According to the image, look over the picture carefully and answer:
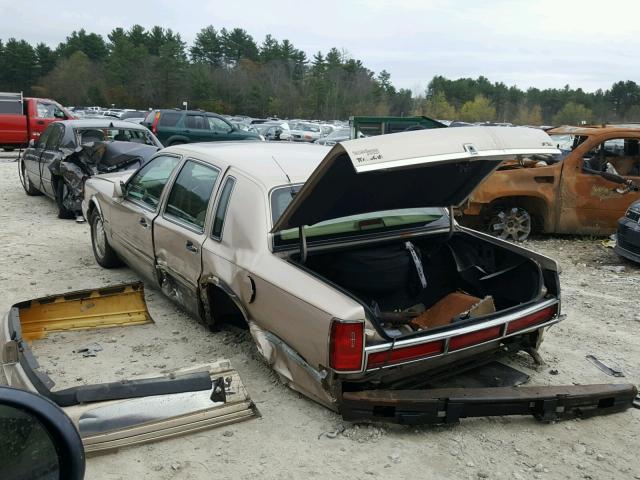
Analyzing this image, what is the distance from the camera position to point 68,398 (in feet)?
8.96

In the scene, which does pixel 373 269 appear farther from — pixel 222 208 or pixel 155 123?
pixel 155 123

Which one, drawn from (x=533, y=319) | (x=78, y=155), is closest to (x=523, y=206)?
(x=533, y=319)

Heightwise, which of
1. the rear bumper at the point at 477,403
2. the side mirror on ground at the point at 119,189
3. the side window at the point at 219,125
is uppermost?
the side window at the point at 219,125

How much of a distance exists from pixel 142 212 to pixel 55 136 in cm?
580

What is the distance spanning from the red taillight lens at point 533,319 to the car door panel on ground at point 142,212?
2894mm

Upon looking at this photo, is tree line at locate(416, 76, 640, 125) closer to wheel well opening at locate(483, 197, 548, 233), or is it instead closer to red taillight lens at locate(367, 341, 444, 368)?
wheel well opening at locate(483, 197, 548, 233)

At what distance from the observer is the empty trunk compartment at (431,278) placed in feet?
12.8

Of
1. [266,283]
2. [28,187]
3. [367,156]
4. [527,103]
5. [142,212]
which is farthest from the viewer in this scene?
[527,103]

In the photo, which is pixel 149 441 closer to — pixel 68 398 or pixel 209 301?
pixel 68 398

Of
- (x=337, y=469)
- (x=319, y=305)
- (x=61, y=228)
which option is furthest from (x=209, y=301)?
(x=61, y=228)

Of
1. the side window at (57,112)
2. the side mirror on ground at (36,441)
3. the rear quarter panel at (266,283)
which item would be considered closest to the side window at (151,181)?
the rear quarter panel at (266,283)

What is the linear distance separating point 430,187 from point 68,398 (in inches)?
98.9

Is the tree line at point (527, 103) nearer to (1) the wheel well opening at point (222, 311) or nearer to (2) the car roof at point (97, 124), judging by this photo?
(2) the car roof at point (97, 124)

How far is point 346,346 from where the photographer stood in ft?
9.71
